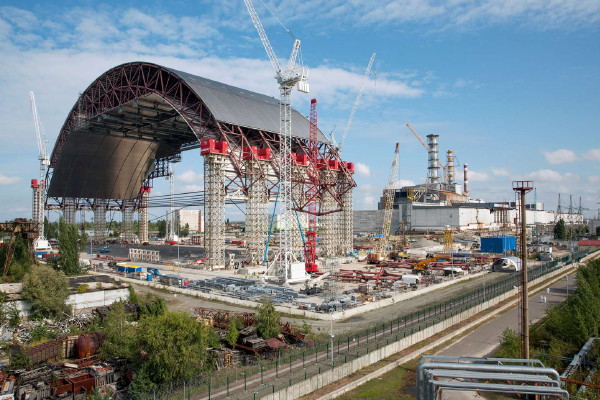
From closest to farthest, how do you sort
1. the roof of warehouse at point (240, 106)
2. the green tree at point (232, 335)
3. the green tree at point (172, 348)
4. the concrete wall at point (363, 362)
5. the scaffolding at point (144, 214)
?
the green tree at point (172, 348), the concrete wall at point (363, 362), the green tree at point (232, 335), the roof of warehouse at point (240, 106), the scaffolding at point (144, 214)

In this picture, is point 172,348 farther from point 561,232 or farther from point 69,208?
point 561,232

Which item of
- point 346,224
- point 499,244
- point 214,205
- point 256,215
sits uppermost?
point 214,205

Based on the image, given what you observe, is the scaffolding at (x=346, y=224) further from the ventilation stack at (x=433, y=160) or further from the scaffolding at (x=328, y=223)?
the ventilation stack at (x=433, y=160)

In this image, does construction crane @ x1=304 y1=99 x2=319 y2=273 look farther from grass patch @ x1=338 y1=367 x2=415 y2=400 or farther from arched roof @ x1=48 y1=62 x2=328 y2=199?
grass patch @ x1=338 y1=367 x2=415 y2=400

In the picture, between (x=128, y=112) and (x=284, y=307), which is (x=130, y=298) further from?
(x=128, y=112)

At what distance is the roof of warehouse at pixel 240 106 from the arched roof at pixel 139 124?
0.20 meters

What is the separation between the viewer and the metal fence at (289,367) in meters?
19.4

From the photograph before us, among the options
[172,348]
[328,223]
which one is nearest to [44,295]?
[172,348]

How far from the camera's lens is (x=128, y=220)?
115 m

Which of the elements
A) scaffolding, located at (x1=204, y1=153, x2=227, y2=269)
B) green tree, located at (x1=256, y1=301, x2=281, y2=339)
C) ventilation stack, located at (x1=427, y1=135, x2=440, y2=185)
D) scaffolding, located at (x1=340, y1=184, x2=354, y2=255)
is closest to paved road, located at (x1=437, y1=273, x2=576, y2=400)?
green tree, located at (x1=256, y1=301, x2=281, y2=339)

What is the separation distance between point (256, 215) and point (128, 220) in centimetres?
6330

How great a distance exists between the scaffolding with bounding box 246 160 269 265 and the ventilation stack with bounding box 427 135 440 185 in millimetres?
127380

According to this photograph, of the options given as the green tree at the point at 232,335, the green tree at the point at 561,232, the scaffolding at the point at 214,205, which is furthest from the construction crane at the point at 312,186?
the green tree at the point at 561,232

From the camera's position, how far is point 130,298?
38312 mm
